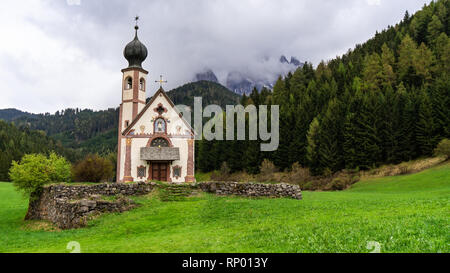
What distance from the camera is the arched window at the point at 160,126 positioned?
40.2 meters

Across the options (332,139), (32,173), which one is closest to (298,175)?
(332,139)

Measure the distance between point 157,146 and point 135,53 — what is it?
14511 mm

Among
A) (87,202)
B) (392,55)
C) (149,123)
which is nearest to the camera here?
(87,202)

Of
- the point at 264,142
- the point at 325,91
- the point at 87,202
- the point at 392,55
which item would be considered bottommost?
the point at 87,202

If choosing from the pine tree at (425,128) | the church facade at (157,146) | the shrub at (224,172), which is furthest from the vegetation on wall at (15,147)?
the pine tree at (425,128)

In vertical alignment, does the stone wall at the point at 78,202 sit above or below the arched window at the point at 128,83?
below

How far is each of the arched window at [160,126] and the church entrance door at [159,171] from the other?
396 cm

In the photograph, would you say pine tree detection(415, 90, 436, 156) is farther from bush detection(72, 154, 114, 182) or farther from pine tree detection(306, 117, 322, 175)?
bush detection(72, 154, 114, 182)

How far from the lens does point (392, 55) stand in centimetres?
8481

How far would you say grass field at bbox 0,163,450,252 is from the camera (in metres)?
9.60

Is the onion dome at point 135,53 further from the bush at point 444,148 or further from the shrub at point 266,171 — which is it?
the bush at point 444,148
